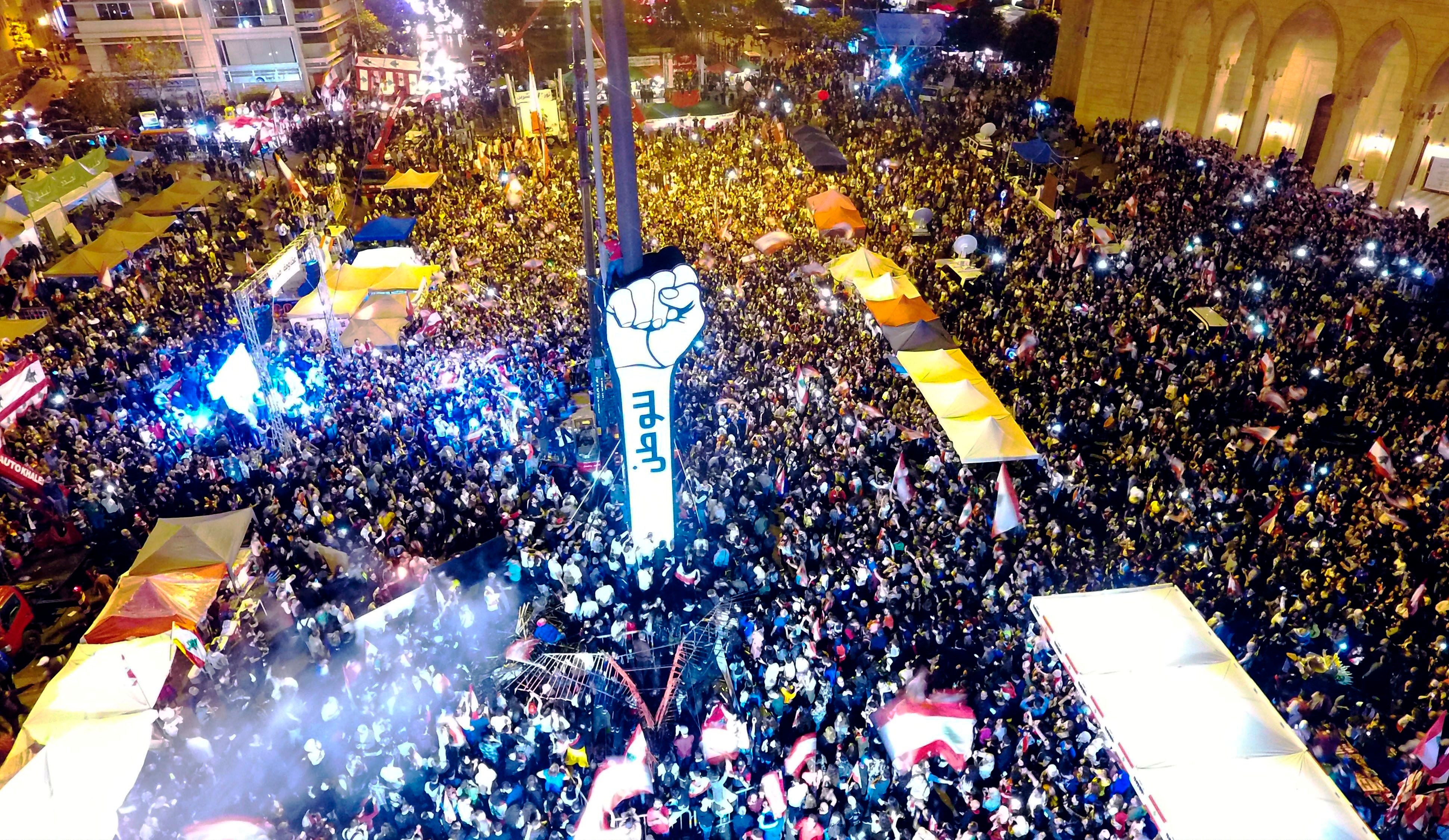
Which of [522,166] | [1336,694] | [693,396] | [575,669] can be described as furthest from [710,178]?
[1336,694]

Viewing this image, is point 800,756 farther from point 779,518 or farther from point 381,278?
point 381,278

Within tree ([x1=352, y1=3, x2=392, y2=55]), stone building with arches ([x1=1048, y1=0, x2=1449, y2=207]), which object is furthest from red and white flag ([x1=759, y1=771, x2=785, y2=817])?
tree ([x1=352, y1=3, x2=392, y2=55])

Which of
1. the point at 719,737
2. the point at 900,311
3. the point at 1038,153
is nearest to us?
the point at 719,737

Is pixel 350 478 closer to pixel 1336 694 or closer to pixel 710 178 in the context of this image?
pixel 1336 694

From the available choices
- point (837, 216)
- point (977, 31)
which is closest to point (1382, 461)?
point (837, 216)

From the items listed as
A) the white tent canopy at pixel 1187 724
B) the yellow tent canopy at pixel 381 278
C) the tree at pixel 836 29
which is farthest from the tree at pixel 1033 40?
the white tent canopy at pixel 1187 724

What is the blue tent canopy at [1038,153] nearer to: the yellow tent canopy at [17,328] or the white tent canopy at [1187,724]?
the white tent canopy at [1187,724]
